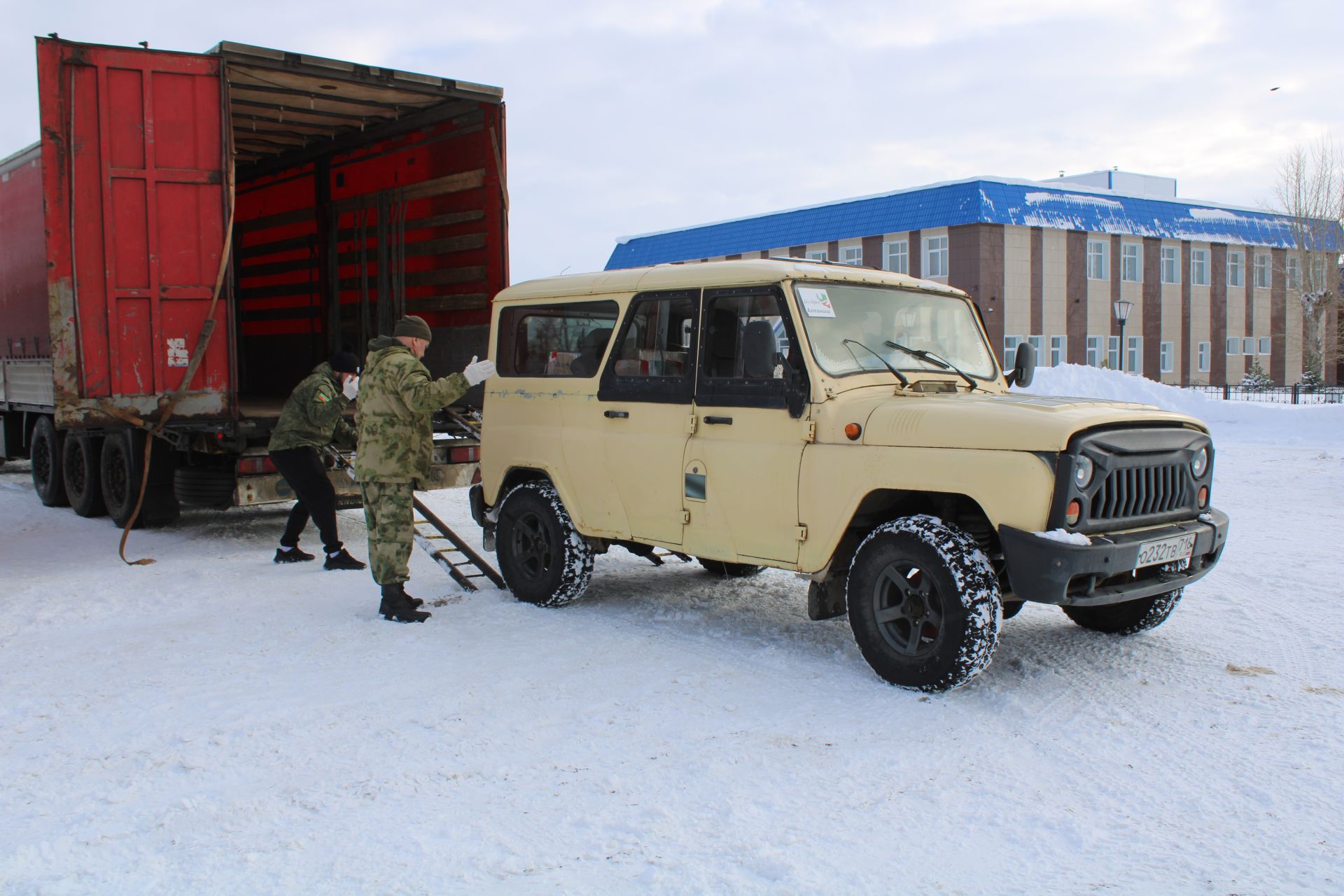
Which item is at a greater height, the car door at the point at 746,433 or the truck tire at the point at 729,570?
the car door at the point at 746,433

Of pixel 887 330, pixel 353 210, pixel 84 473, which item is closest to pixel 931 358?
pixel 887 330

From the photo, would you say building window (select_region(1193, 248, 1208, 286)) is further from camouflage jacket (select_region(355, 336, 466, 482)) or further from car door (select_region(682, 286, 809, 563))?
camouflage jacket (select_region(355, 336, 466, 482))

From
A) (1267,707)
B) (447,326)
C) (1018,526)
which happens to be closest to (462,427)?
(447,326)

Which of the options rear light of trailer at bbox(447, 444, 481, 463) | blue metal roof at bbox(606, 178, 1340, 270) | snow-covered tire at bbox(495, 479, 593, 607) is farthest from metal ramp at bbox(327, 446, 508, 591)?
blue metal roof at bbox(606, 178, 1340, 270)

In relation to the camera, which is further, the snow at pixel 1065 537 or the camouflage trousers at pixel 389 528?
the camouflage trousers at pixel 389 528

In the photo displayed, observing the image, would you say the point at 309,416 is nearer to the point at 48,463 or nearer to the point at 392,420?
the point at 392,420

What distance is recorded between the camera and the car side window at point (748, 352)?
520 cm

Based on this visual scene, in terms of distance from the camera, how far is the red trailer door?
802 centimetres

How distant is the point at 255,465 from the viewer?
895cm

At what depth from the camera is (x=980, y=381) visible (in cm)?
589

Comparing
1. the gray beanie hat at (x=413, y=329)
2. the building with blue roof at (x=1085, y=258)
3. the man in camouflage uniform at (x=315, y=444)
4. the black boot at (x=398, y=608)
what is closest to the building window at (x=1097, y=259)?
the building with blue roof at (x=1085, y=258)

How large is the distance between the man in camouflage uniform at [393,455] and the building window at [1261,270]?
43.0 meters

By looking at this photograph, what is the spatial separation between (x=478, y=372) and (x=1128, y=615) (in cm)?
383

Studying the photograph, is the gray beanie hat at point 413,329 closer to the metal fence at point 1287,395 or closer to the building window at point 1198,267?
the metal fence at point 1287,395
